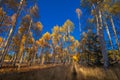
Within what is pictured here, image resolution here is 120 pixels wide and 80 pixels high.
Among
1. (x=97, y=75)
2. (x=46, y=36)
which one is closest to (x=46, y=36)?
(x=46, y=36)

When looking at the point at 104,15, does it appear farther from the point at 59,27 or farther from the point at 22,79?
the point at 59,27

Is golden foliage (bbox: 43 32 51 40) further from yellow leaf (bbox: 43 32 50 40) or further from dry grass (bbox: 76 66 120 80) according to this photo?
dry grass (bbox: 76 66 120 80)

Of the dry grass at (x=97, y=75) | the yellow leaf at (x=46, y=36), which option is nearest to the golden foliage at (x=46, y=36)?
the yellow leaf at (x=46, y=36)

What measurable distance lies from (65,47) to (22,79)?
2931 centimetres

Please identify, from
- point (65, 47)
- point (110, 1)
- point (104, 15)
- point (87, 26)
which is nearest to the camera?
point (87, 26)

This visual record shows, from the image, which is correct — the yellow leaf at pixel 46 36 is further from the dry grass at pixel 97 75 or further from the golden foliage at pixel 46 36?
the dry grass at pixel 97 75

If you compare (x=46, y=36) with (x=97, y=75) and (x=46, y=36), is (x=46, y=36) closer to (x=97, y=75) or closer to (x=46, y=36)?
(x=46, y=36)

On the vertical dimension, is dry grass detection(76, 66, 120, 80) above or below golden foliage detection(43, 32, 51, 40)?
below

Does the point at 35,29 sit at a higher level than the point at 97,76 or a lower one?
higher

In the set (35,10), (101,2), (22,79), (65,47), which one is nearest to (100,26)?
(101,2)

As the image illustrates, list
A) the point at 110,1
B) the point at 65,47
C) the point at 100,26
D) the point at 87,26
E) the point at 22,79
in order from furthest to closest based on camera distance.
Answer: the point at 65,47
the point at 110,1
the point at 87,26
the point at 100,26
the point at 22,79

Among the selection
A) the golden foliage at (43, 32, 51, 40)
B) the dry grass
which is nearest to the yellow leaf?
the golden foliage at (43, 32, 51, 40)

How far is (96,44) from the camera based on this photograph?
1360cm

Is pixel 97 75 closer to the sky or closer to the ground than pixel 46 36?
closer to the ground
